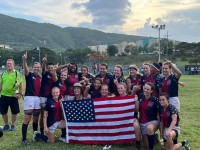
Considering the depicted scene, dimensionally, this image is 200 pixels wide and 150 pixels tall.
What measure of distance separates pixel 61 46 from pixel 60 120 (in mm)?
166269

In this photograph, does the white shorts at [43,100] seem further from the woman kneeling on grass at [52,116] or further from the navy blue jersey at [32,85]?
the woman kneeling on grass at [52,116]

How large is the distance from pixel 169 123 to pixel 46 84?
318 cm

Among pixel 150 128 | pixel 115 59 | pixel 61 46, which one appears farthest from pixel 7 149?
pixel 61 46

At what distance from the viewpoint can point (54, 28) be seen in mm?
193000

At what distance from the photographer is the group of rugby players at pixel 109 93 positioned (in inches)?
279

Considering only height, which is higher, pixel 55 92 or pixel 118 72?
pixel 118 72

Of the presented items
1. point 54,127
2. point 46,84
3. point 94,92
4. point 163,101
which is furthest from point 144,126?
point 46,84

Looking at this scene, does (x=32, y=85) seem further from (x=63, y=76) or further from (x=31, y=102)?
(x=63, y=76)

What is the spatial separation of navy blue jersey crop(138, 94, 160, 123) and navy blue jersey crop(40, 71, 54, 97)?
236 centimetres

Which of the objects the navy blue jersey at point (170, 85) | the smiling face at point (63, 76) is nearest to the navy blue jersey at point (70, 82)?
the smiling face at point (63, 76)

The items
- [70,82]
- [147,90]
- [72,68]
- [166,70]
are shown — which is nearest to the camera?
[147,90]

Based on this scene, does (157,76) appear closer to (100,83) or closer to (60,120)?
(100,83)

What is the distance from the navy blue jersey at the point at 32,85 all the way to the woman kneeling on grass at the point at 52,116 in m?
0.44

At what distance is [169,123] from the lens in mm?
6848
